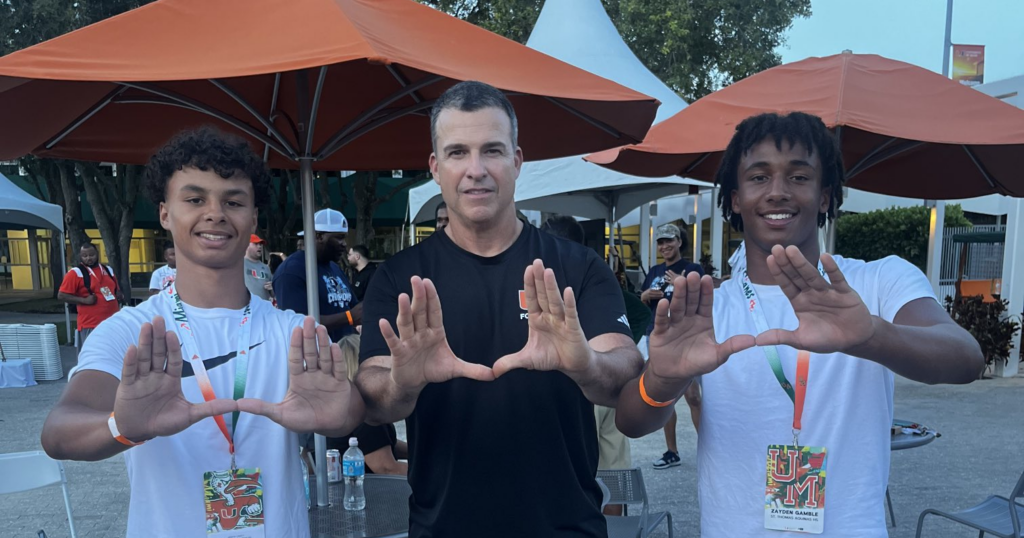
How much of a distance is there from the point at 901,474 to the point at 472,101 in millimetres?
5543

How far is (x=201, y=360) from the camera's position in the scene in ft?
5.56

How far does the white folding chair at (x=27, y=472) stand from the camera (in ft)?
9.97

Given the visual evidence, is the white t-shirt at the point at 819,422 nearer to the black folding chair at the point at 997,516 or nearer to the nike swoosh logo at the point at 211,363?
the nike swoosh logo at the point at 211,363

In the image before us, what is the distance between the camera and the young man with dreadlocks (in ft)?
4.88

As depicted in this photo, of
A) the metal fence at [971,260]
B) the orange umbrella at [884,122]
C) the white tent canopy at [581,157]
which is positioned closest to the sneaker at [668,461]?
the orange umbrella at [884,122]

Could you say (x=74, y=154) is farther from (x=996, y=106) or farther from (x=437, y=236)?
(x=996, y=106)

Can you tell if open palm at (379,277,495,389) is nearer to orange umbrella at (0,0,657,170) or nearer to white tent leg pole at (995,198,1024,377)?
orange umbrella at (0,0,657,170)

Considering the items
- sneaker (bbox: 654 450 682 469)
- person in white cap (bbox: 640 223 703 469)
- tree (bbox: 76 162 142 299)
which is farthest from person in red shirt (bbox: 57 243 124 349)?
sneaker (bbox: 654 450 682 469)

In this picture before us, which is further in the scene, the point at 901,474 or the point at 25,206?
the point at 25,206

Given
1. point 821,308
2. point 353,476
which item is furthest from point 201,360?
point 821,308

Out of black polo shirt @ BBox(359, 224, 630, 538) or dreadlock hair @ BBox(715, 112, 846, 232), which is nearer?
black polo shirt @ BBox(359, 224, 630, 538)

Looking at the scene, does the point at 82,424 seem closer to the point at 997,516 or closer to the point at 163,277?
the point at 997,516

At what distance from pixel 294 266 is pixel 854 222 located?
703 inches

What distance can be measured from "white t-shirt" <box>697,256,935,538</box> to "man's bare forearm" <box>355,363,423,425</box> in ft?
2.82
